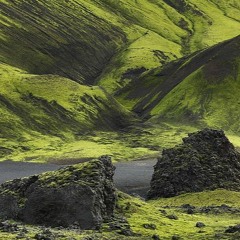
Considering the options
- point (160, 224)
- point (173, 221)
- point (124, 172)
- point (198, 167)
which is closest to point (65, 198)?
point (160, 224)

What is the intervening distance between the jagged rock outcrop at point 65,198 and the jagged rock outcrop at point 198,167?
135ft

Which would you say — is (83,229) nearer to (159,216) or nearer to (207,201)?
(159,216)

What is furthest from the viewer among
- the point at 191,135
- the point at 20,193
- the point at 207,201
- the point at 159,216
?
the point at 191,135

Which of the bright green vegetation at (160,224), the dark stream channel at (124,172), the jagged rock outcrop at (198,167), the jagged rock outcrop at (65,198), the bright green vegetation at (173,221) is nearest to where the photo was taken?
the bright green vegetation at (160,224)

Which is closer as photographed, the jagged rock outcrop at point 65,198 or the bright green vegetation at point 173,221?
the jagged rock outcrop at point 65,198

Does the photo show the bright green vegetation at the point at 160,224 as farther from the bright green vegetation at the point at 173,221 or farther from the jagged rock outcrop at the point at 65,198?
the jagged rock outcrop at the point at 65,198

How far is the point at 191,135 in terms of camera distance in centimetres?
10394

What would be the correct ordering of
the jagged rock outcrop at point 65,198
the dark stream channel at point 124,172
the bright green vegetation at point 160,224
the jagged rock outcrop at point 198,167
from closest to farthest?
the bright green vegetation at point 160,224 < the jagged rock outcrop at point 65,198 < the jagged rock outcrop at point 198,167 < the dark stream channel at point 124,172

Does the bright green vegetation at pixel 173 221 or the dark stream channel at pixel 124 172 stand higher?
the dark stream channel at pixel 124 172

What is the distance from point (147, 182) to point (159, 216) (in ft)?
248

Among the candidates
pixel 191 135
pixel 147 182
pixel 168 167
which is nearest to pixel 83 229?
pixel 168 167

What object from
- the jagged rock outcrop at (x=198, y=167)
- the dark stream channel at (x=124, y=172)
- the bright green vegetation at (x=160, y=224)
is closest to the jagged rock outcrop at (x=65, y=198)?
the bright green vegetation at (x=160, y=224)

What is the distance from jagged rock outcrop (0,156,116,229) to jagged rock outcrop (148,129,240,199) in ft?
135

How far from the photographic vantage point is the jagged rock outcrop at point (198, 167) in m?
93.6
